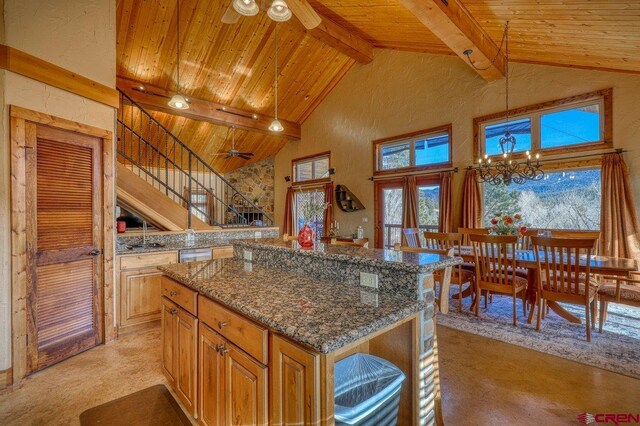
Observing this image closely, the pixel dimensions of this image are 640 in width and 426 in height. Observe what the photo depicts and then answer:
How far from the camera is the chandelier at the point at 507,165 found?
4.07m

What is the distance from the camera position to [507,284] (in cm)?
351

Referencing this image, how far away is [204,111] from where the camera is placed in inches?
272

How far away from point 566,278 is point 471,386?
1868 mm

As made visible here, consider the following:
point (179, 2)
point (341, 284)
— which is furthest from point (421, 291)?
point (179, 2)

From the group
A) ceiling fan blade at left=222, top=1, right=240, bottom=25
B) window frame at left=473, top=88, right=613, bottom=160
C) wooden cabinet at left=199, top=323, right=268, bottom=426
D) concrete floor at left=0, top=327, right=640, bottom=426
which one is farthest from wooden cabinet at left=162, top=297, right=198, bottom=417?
window frame at left=473, top=88, right=613, bottom=160

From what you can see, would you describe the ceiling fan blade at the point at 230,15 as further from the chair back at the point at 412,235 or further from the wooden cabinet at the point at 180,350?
the chair back at the point at 412,235

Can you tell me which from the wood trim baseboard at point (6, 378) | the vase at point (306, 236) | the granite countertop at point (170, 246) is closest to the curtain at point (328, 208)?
the granite countertop at point (170, 246)

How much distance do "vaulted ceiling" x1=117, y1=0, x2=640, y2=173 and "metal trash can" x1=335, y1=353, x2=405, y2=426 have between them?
3576 mm

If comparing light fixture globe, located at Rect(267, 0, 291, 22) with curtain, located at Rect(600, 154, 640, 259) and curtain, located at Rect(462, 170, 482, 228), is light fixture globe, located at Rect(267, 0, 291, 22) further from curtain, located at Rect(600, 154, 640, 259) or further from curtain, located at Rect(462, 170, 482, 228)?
curtain, located at Rect(600, 154, 640, 259)

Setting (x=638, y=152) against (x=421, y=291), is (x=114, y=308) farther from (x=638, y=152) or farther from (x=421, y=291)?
(x=638, y=152)

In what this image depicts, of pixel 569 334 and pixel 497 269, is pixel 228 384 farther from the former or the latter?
pixel 569 334

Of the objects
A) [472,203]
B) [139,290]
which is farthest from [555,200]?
[139,290]

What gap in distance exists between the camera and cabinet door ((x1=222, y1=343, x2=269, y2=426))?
122 centimetres

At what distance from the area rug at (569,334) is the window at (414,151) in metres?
3.02
